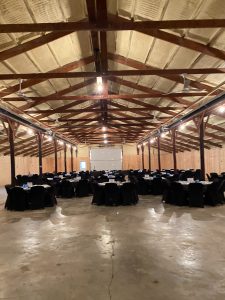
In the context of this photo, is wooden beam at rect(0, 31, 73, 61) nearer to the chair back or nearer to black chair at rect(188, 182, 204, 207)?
the chair back

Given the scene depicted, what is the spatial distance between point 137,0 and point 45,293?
4980 mm

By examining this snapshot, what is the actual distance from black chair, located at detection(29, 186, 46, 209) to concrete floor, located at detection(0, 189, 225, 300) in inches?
51.8

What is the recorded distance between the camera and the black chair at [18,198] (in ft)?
28.2

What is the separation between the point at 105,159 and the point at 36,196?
18.7 m

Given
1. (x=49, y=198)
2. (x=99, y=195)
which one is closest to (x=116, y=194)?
(x=99, y=195)

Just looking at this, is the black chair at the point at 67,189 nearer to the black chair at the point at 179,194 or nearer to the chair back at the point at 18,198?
the chair back at the point at 18,198

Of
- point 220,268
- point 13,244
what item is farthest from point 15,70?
point 220,268

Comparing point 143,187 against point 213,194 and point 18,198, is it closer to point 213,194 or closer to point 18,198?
point 213,194

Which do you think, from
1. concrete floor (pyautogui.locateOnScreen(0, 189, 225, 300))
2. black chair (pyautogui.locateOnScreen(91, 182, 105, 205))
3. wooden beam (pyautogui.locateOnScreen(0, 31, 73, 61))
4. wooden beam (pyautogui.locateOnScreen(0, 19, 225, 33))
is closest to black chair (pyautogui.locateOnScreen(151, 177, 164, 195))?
black chair (pyautogui.locateOnScreen(91, 182, 105, 205))

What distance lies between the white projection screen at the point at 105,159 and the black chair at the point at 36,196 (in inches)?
724

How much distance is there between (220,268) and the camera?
149 inches

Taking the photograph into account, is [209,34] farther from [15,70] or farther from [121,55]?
[15,70]

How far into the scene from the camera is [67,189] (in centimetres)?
1178

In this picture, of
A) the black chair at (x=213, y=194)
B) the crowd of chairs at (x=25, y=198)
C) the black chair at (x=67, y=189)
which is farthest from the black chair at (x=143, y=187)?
the crowd of chairs at (x=25, y=198)
